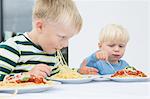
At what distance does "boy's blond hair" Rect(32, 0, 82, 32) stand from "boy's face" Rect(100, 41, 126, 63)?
62 cm

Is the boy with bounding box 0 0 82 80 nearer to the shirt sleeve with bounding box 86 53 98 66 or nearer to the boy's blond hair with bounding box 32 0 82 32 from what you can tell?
the boy's blond hair with bounding box 32 0 82 32

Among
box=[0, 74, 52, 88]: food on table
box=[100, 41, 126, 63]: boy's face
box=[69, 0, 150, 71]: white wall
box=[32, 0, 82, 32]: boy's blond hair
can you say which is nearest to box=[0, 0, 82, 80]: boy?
A: box=[32, 0, 82, 32]: boy's blond hair

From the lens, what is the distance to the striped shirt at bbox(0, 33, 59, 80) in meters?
1.27

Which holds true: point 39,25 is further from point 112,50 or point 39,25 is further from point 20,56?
point 112,50

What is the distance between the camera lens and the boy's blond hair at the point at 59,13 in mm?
1289

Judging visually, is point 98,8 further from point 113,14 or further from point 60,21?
point 60,21

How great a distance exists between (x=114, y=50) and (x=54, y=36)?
694 mm

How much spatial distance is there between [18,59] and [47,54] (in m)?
0.16

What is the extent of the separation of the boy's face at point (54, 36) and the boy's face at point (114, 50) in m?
0.57

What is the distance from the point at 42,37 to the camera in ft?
4.50

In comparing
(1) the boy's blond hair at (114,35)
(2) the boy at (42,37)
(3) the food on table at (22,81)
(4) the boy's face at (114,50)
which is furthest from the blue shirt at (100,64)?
(3) the food on table at (22,81)

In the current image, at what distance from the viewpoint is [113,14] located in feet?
9.68

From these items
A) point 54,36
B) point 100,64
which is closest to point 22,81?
point 54,36

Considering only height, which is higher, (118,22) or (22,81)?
(118,22)
